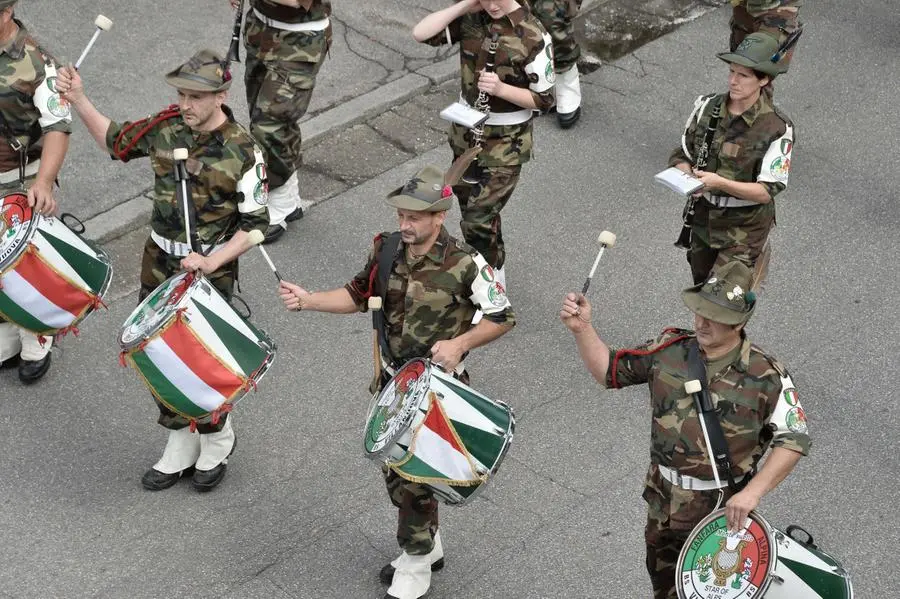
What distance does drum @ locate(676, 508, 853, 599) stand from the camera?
4645mm

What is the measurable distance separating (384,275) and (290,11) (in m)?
3.02

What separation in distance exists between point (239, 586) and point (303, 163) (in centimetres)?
387

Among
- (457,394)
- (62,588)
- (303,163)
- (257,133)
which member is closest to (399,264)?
(457,394)

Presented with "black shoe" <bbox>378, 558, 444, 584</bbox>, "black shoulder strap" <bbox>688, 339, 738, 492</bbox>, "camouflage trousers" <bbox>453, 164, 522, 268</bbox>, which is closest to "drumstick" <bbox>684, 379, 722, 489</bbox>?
"black shoulder strap" <bbox>688, 339, 738, 492</bbox>

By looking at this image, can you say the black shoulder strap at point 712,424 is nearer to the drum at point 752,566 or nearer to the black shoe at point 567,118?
the drum at point 752,566

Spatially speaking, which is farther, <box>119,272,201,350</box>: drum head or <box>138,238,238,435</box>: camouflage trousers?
<box>138,238,238,435</box>: camouflage trousers

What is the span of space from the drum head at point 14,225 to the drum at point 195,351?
73cm

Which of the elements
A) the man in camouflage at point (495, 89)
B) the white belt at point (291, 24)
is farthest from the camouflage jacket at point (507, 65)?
the white belt at point (291, 24)

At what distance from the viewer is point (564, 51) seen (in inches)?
368

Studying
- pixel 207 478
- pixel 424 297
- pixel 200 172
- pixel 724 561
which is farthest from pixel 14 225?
pixel 724 561

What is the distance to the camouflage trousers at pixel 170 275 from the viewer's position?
621cm

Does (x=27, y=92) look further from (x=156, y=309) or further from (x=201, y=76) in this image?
(x=156, y=309)

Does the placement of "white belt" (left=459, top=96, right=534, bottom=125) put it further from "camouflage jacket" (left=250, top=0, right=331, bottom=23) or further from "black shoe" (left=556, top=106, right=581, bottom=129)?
"black shoe" (left=556, top=106, right=581, bottom=129)

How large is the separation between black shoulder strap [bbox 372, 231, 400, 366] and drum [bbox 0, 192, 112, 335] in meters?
1.48
